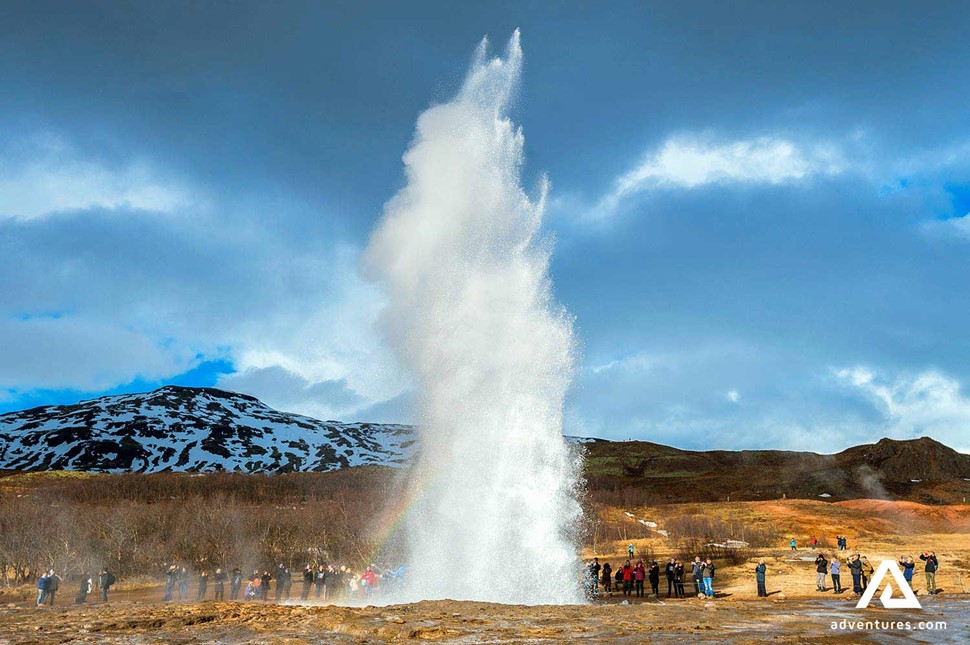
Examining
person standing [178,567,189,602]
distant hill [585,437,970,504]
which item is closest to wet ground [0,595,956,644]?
person standing [178,567,189,602]

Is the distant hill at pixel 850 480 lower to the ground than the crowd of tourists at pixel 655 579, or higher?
higher

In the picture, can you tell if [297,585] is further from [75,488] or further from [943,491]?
[943,491]

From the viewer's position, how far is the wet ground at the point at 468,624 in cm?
1889

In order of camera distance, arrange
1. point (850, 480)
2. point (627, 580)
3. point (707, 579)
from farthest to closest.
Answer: point (850, 480), point (627, 580), point (707, 579)

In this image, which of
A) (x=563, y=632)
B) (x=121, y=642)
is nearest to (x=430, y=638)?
(x=563, y=632)

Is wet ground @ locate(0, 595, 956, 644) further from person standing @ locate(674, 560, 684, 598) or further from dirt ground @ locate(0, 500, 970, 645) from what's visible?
person standing @ locate(674, 560, 684, 598)

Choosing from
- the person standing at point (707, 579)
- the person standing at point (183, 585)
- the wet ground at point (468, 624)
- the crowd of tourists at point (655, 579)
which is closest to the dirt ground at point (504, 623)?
the wet ground at point (468, 624)

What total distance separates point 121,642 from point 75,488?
13468 cm

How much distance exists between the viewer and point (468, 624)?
2108 cm

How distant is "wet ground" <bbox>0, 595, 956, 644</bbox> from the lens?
744 inches

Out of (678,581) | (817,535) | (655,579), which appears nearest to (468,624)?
(655,579)

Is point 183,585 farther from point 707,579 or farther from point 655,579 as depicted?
point 707,579

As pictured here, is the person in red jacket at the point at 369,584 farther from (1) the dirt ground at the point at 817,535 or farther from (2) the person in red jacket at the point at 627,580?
(1) the dirt ground at the point at 817,535

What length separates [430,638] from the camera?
1881cm
